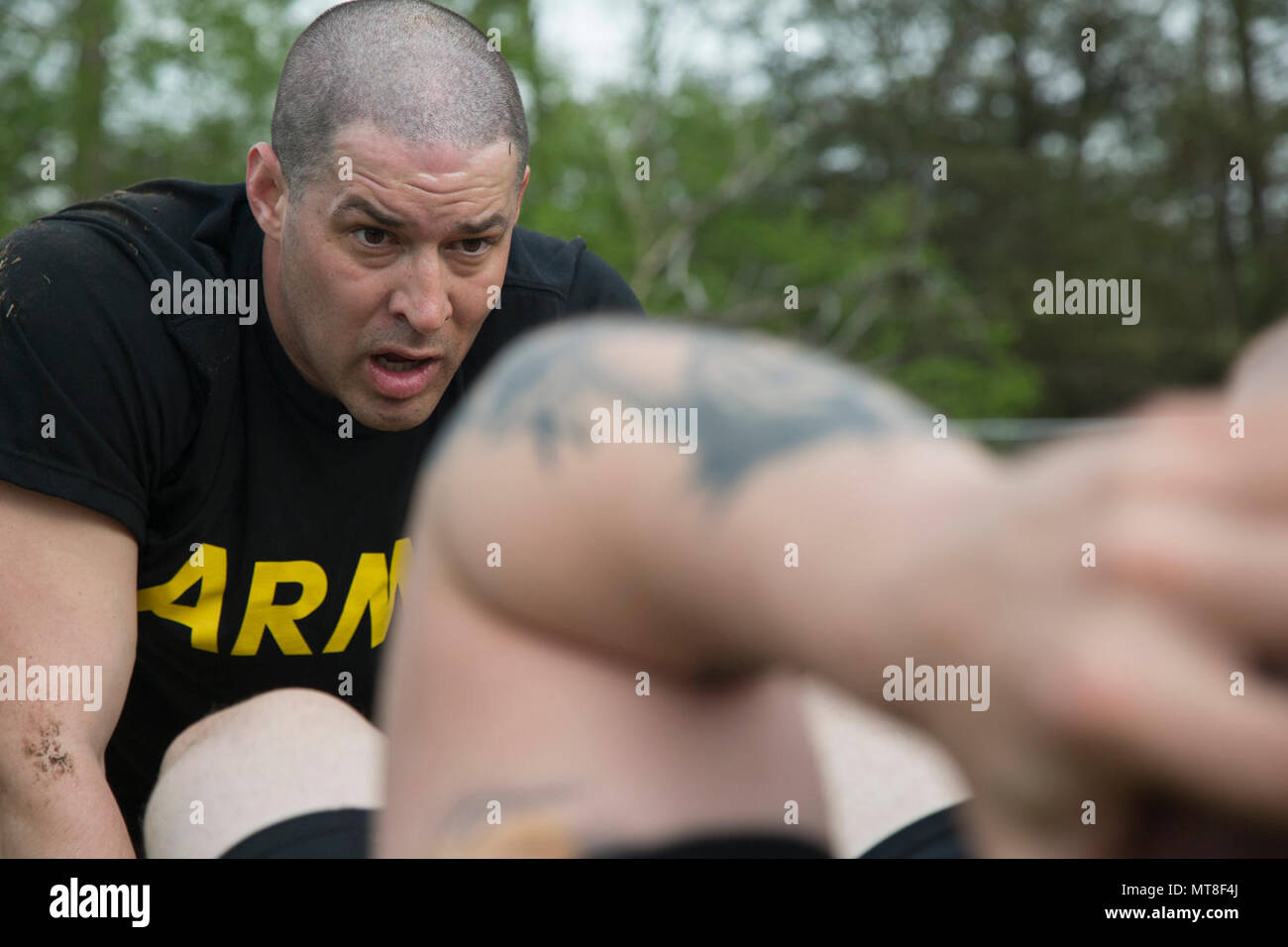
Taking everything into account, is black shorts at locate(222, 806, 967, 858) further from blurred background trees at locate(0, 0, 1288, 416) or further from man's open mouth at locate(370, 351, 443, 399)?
blurred background trees at locate(0, 0, 1288, 416)

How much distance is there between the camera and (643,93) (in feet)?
43.4

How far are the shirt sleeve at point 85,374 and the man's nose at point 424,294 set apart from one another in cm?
40

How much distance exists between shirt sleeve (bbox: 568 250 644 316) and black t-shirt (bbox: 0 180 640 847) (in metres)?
0.18

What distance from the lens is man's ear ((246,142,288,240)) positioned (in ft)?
7.47

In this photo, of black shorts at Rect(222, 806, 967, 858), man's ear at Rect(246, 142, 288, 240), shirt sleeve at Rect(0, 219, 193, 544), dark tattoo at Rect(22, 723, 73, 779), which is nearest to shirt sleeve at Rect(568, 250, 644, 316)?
man's ear at Rect(246, 142, 288, 240)

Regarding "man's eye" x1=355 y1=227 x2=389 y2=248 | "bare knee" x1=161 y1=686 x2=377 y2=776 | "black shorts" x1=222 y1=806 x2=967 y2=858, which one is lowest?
"black shorts" x1=222 y1=806 x2=967 y2=858

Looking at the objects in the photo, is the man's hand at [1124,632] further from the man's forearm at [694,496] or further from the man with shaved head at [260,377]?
the man with shaved head at [260,377]

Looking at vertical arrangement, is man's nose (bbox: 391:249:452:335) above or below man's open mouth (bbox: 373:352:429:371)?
above

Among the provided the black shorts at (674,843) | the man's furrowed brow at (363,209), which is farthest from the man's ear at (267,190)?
the black shorts at (674,843)

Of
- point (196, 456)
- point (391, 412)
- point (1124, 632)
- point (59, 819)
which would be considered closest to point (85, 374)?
point (196, 456)

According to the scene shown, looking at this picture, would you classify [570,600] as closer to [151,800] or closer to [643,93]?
[151,800]

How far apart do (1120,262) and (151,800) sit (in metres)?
20.6

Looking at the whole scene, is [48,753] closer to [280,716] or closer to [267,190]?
[280,716]

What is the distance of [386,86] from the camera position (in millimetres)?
2199
